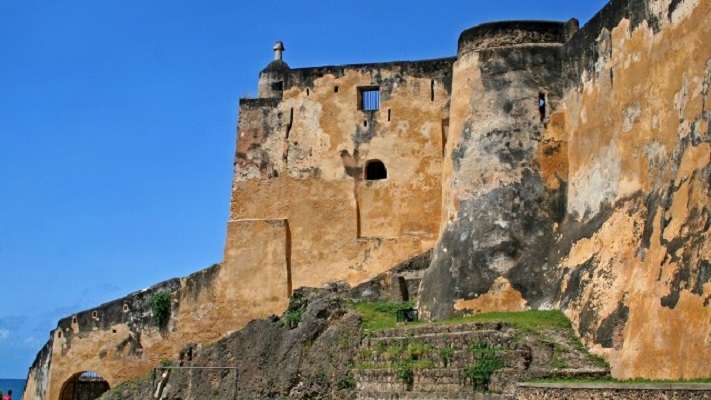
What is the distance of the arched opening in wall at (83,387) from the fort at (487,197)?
9 centimetres

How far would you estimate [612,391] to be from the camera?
11.6 m

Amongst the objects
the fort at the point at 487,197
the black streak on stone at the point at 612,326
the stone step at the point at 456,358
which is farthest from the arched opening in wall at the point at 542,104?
the stone step at the point at 456,358

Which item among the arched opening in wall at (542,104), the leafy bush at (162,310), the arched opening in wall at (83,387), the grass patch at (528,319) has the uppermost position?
the arched opening in wall at (542,104)

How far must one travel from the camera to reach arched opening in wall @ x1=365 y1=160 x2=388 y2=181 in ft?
82.3

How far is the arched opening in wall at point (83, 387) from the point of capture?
26.2 m

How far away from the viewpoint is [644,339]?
45.5ft

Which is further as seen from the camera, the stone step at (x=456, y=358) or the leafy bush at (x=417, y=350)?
the leafy bush at (x=417, y=350)

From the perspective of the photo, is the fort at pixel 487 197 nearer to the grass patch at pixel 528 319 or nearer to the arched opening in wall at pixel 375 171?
the arched opening in wall at pixel 375 171

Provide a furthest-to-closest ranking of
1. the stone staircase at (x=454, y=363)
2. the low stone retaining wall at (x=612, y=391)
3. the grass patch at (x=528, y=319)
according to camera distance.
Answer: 1. the grass patch at (x=528, y=319)
2. the stone staircase at (x=454, y=363)
3. the low stone retaining wall at (x=612, y=391)

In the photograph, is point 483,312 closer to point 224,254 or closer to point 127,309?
point 224,254

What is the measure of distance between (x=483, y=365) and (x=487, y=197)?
4.81 metres

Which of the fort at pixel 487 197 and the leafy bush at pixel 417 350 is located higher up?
the fort at pixel 487 197

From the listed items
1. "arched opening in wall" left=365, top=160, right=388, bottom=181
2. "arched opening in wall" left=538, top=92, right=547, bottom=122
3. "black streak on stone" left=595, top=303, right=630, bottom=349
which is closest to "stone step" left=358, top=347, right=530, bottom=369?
"black streak on stone" left=595, top=303, right=630, bottom=349

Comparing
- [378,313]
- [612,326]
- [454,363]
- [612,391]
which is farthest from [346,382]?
[612,391]
